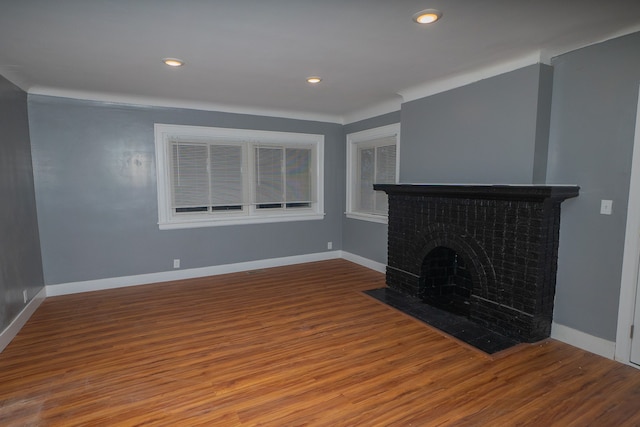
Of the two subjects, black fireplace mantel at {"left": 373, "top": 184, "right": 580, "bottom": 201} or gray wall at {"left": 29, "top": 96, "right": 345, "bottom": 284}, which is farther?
gray wall at {"left": 29, "top": 96, "right": 345, "bottom": 284}

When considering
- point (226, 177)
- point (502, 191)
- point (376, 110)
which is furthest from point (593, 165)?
point (226, 177)

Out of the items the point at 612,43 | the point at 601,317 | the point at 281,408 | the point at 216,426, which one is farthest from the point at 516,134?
the point at 216,426

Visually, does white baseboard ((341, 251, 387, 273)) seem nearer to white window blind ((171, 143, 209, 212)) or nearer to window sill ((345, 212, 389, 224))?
window sill ((345, 212, 389, 224))

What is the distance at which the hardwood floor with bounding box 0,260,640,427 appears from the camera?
201 centimetres

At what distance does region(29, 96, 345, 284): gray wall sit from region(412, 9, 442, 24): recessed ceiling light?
327 centimetres

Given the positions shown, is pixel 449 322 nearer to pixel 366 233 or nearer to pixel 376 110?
pixel 366 233

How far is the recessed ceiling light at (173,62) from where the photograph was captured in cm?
285

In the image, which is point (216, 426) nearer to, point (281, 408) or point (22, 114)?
point (281, 408)

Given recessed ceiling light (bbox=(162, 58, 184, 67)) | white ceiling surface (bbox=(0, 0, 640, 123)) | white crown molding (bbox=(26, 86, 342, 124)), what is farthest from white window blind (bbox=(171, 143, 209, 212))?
recessed ceiling light (bbox=(162, 58, 184, 67))

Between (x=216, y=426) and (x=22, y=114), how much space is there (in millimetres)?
3857

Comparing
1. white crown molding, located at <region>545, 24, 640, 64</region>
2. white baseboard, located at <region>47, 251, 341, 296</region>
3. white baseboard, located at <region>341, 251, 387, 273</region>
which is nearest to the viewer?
white crown molding, located at <region>545, 24, 640, 64</region>

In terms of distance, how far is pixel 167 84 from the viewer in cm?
363

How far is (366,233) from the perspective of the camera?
528 centimetres

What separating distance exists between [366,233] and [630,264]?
3.21m
